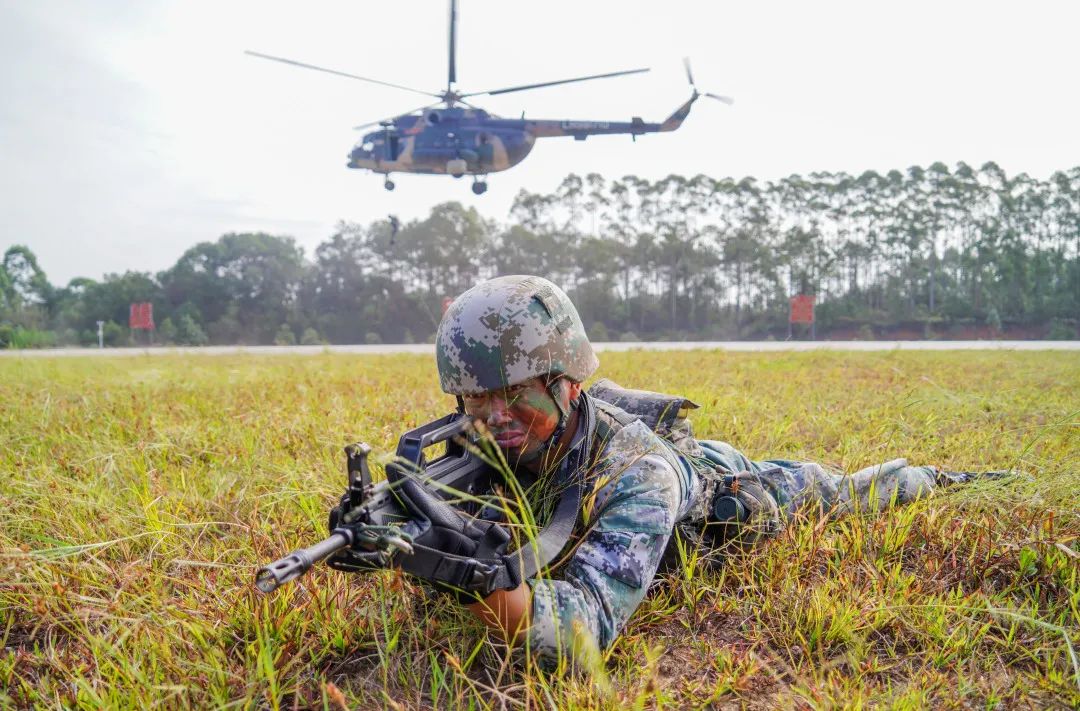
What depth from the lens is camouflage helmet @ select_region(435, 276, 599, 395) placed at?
7.23 feet

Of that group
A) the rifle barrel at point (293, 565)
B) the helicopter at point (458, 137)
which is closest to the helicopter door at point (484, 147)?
the helicopter at point (458, 137)

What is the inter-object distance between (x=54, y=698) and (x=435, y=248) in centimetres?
4556

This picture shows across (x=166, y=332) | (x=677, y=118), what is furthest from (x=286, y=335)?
(x=677, y=118)

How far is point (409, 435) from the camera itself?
1854mm

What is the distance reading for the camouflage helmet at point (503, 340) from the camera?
220 cm

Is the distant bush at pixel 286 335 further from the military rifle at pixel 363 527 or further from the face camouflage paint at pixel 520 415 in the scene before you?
the military rifle at pixel 363 527

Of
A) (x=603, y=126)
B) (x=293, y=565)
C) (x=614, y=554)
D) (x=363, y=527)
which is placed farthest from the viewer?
(x=603, y=126)

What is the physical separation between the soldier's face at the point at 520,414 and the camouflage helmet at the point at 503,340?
47mm

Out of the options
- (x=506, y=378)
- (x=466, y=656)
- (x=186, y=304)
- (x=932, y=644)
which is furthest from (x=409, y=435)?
(x=186, y=304)

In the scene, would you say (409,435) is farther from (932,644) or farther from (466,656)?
(932,644)

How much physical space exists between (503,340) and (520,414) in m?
0.26

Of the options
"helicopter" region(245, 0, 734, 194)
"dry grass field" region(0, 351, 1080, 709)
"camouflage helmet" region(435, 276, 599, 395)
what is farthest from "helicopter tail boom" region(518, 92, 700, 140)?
"camouflage helmet" region(435, 276, 599, 395)

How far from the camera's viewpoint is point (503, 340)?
7.25 feet

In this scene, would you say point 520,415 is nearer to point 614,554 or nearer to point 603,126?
point 614,554
